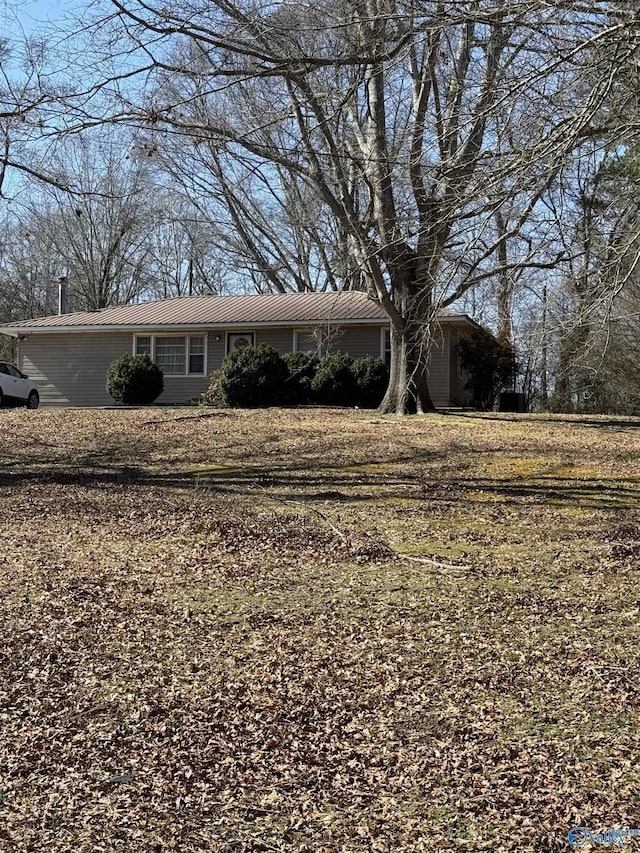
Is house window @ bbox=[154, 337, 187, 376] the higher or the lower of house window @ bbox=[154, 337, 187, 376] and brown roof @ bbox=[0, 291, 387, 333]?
A: the lower

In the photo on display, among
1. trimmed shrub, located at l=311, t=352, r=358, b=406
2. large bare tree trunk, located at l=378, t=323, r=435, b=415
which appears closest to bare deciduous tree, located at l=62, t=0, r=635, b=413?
large bare tree trunk, located at l=378, t=323, r=435, b=415

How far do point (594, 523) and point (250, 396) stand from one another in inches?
517

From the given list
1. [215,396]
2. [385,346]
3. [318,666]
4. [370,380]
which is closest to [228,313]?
[385,346]

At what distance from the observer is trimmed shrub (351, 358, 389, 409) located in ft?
67.2

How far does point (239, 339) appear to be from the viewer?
25.7 meters

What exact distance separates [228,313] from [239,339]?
3.48ft

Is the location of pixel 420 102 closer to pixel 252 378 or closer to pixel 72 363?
pixel 252 378

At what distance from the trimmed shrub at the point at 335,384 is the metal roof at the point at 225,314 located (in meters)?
2.70

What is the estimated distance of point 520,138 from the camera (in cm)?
767

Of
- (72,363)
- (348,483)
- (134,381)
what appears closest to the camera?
(348,483)

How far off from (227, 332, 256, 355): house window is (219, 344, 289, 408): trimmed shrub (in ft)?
16.7

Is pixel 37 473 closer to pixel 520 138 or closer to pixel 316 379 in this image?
pixel 520 138

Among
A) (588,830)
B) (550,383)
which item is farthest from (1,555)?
(550,383)

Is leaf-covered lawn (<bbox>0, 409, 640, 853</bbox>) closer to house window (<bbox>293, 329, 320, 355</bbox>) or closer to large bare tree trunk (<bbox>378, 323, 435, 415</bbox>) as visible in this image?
large bare tree trunk (<bbox>378, 323, 435, 415</bbox>)
